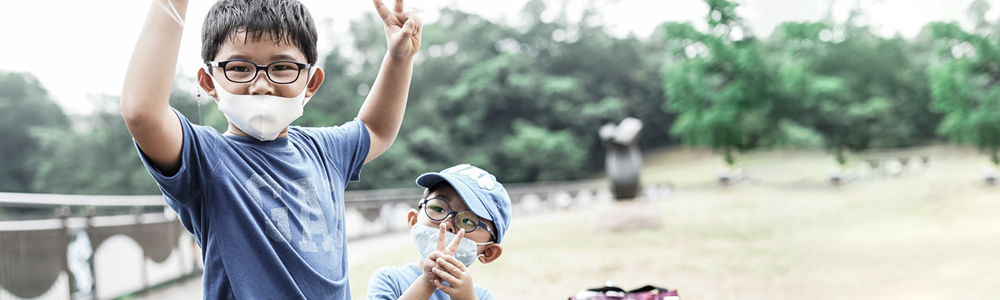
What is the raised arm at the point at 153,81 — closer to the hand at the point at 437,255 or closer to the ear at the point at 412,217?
the hand at the point at 437,255

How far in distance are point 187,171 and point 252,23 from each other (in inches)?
9.7

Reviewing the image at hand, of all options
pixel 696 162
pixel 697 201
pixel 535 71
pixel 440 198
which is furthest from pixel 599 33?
pixel 440 198

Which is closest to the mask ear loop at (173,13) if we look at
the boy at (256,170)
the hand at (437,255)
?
the boy at (256,170)

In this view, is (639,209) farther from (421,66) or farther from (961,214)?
(421,66)

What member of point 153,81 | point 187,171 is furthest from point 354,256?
point 153,81

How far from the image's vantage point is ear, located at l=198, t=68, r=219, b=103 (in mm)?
1029

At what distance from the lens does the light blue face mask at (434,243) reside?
1317 millimetres

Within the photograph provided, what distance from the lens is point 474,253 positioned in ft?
4.36

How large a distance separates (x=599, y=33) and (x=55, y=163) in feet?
59.6

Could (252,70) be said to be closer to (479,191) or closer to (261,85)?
(261,85)

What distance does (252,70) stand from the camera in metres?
1.00

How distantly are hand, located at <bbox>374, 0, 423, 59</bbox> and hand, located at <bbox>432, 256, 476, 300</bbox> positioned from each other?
41 cm

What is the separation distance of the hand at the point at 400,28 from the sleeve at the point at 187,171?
0.41 meters

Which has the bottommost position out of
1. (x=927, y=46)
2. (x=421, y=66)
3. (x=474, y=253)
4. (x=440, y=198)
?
(x=474, y=253)
